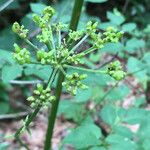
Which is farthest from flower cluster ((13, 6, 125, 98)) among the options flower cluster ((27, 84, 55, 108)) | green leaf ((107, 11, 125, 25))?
green leaf ((107, 11, 125, 25))

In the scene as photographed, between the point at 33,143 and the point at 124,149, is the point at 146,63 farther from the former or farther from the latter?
the point at 33,143

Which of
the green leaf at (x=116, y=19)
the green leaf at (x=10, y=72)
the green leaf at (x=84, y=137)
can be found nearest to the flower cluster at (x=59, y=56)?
the green leaf at (x=10, y=72)

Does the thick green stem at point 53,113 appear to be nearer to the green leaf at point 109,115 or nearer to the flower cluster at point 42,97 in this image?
the flower cluster at point 42,97

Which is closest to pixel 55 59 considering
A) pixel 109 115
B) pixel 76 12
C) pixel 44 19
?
pixel 44 19

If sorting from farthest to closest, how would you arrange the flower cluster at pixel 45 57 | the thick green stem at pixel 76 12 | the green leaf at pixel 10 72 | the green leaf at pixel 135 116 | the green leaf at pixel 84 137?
the green leaf at pixel 135 116, the green leaf at pixel 84 137, the green leaf at pixel 10 72, the thick green stem at pixel 76 12, the flower cluster at pixel 45 57

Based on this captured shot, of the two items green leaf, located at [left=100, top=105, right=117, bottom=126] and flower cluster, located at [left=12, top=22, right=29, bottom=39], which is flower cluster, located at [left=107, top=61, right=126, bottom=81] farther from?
green leaf, located at [left=100, top=105, right=117, bottom=126]
